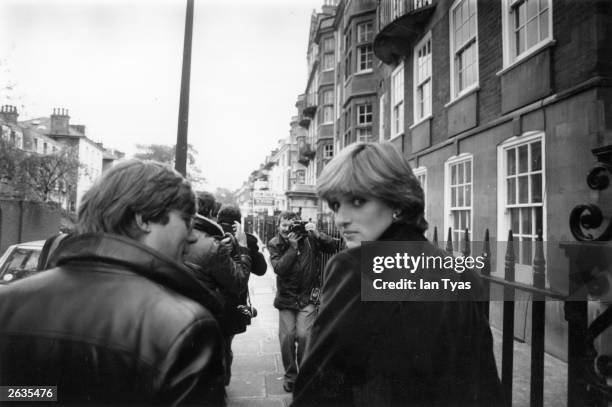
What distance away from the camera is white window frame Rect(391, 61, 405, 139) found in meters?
11.6

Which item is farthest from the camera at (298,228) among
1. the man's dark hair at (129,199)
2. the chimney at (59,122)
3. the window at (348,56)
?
the chimney at (59,122)

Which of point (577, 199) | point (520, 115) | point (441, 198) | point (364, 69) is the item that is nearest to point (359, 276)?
point (577, 199)

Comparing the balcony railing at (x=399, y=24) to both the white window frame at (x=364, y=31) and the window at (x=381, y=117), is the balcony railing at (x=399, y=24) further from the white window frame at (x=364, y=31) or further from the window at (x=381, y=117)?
the white window frame at (x=364, y=31)

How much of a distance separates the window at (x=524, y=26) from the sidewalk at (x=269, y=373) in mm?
4379

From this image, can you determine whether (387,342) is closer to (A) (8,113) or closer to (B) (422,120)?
(B) (422,120)

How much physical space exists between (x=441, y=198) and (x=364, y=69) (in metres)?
9.83

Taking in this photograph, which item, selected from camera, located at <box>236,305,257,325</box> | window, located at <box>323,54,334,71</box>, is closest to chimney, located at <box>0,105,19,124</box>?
camera, located at <box>236,305,257,325</box>

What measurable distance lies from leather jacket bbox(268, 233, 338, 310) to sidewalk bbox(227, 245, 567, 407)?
817 millimetres

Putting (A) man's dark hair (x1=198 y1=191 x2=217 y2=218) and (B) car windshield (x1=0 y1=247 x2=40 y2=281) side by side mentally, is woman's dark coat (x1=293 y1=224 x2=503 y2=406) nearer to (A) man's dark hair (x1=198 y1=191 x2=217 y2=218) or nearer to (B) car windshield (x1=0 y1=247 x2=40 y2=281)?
(A) man's dark hair (x1=198 y1=191 x2=217 y2=218)

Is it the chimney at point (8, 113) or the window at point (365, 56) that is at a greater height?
the window at point (365, 56)

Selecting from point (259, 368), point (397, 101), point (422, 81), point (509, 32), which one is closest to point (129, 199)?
point (259, 368)

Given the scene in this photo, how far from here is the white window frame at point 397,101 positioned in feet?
38.0

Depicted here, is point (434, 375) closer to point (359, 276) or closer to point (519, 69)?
point (359, 276)

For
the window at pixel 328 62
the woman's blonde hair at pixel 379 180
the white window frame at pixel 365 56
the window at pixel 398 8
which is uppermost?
the window at pixel 328 62
